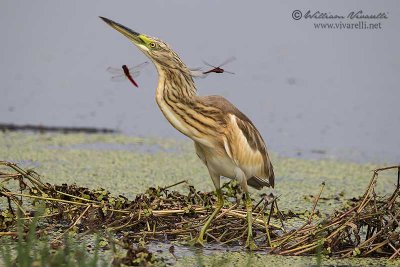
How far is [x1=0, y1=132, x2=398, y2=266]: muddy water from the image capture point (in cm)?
586

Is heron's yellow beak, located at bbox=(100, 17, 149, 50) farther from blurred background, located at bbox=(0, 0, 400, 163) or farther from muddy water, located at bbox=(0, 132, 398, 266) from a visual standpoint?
blurred background, located at bbox=(0, 0, 400, 163)

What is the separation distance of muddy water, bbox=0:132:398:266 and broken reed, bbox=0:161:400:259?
0.88m

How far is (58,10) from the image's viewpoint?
1173 cm

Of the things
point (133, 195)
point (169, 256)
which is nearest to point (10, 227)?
point (169, 256)

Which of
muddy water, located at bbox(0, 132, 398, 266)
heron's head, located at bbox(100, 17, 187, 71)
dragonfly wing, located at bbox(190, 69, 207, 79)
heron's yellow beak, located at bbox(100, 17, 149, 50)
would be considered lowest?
muddy water, located at bbox(0, 132, 398, 266)

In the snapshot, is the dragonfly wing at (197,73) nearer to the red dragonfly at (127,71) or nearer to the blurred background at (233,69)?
the red dragonfly at (127,71)

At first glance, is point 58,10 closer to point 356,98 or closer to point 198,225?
point 356,98

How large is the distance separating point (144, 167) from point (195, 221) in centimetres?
198

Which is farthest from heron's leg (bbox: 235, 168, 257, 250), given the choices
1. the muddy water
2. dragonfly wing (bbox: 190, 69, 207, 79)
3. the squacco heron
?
the muddy water

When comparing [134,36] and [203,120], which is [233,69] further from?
[203,120]

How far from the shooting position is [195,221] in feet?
14.9

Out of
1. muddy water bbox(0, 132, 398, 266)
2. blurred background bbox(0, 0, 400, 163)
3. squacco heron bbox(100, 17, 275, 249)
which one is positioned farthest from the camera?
blurred background bbox(0, 0, 400, 163)

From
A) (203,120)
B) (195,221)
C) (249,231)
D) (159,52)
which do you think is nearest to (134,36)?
(159,52)

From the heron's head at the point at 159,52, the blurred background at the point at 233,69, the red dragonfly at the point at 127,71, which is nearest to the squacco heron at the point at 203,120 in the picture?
the heron's head at the point at 159,52
